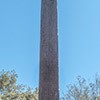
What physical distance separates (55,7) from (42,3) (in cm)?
20

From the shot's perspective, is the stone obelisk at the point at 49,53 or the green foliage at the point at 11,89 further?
the green foliage at the point at 11,89

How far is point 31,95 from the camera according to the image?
28859mm

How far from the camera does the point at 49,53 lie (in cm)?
392

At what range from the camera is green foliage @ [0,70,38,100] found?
2647 cm

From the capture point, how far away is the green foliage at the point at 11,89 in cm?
2647

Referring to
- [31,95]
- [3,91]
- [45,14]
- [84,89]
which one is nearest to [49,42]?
[45,14]

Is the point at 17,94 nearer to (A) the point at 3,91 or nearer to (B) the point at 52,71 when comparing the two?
(A) the point at 3,91

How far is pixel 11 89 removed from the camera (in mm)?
27469

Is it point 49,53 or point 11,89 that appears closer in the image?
point 49,53

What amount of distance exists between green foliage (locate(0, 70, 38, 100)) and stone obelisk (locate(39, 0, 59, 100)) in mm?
22111

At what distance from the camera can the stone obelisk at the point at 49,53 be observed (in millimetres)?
3760

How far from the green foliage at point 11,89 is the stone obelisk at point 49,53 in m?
22.1

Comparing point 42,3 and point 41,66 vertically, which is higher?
point 42,3

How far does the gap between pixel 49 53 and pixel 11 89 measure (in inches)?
948
